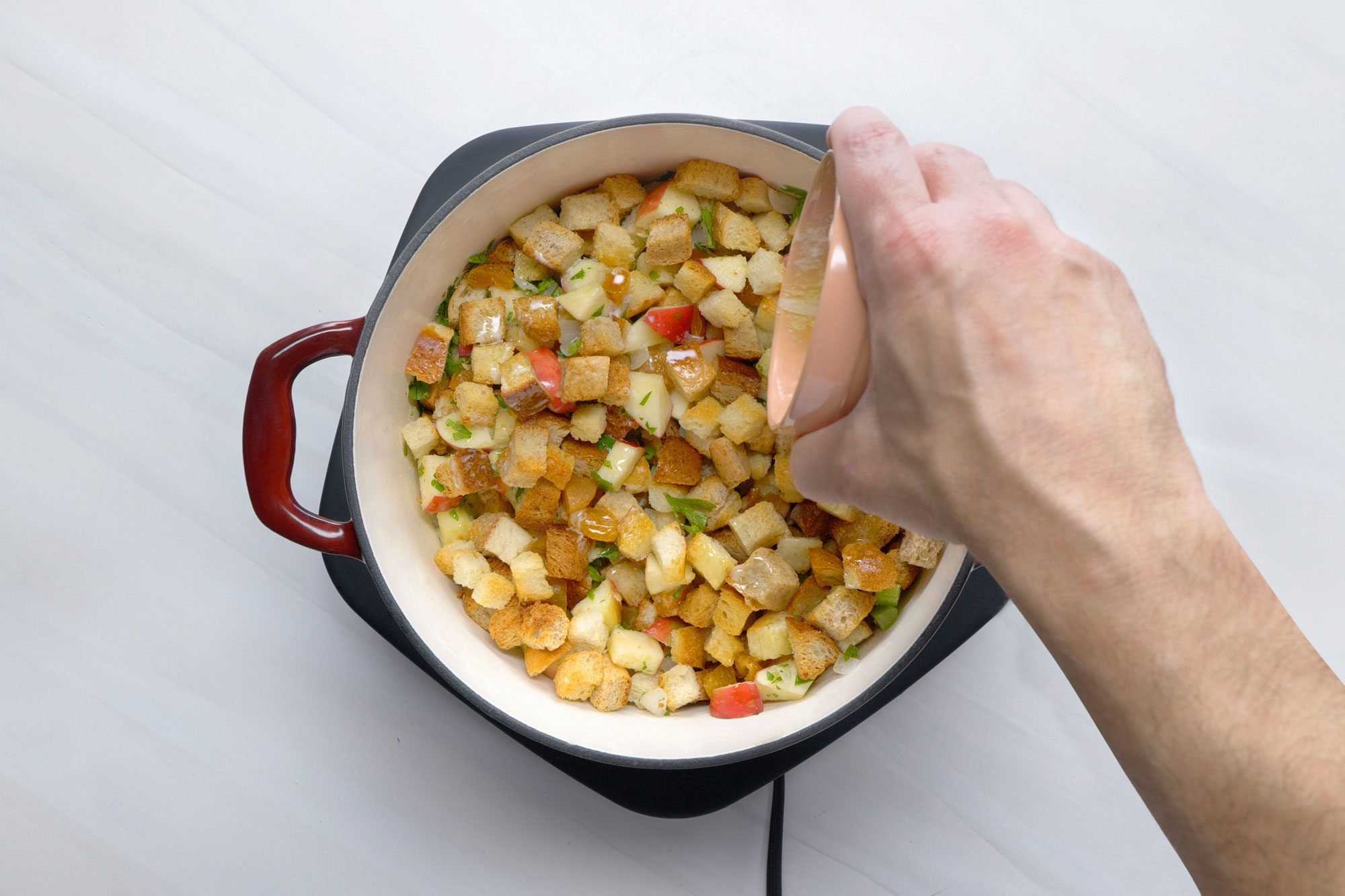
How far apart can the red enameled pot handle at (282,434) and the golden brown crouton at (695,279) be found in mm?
403

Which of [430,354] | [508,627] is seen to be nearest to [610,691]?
[508,627]

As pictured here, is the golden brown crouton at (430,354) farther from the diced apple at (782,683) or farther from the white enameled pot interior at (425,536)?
the diced apple at (782,683)

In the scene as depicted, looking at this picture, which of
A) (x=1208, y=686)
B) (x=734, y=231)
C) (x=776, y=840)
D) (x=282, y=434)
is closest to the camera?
(x=1208, y=686)

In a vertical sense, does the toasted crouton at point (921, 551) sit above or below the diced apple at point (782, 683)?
above

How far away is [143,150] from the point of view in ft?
4.68

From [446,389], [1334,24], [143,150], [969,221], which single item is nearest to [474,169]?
[446,389]

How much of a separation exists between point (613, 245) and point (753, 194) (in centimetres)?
19

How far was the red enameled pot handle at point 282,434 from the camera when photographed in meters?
1.06

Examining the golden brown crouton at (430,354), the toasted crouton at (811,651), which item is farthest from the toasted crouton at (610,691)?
the golden brown crouton at (430,354)

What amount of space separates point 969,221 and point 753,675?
2.23 ft

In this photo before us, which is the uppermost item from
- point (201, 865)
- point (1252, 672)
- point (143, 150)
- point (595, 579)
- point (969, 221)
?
point (969, 221)

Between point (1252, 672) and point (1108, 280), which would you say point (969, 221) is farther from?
point (1252, 672)

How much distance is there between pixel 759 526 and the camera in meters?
1.19

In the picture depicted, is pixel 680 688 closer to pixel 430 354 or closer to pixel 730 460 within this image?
pixel 730 460
